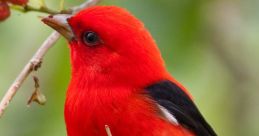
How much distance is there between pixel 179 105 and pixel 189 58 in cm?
41

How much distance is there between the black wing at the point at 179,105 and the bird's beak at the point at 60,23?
0.80 metres

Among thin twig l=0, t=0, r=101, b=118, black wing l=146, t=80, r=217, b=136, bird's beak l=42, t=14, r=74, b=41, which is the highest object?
bird's beak l=42, t=14, r=74, b=41

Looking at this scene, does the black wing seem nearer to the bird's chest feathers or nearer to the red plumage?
the red plumage

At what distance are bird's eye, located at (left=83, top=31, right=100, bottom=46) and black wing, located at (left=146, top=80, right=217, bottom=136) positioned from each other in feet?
1.91

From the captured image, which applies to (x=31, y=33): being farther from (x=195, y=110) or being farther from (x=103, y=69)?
(x=195, y=110)

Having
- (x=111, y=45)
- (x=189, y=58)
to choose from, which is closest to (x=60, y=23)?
(x=111, y=45)

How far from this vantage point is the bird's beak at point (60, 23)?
20.0 ft

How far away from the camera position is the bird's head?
623 centimetres

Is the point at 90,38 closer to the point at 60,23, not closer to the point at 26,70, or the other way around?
the point at 60,23

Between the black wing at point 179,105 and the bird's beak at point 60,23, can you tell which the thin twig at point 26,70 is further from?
the black wing at point 179,105

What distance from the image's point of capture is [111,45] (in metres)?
6.38

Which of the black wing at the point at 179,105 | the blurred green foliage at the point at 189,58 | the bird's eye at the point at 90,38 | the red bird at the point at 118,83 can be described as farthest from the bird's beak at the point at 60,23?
the black wing at the point at 179,105

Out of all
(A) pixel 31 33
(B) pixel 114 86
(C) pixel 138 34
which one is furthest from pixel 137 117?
(A) pixel 31 33

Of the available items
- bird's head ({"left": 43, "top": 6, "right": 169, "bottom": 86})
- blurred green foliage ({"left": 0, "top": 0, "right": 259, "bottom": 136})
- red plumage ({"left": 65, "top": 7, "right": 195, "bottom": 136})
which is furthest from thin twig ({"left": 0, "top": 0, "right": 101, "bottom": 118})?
blurred green foliage ({"left": 0, "top": 0, "right": 259, "bottom": 136})
